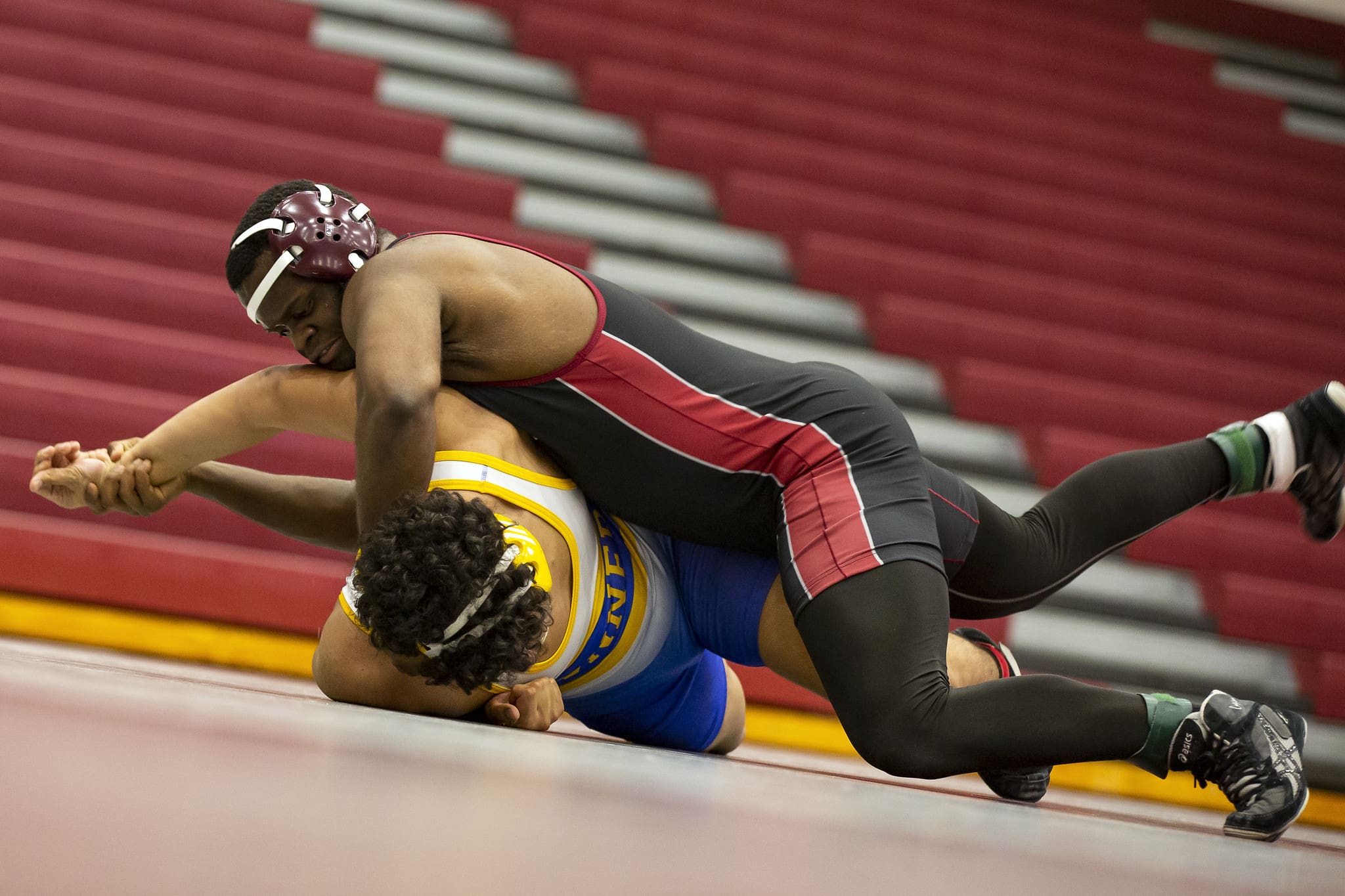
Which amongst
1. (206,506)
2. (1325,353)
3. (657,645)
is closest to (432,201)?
(206,506)

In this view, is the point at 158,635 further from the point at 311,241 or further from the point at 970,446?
the point at 970,446

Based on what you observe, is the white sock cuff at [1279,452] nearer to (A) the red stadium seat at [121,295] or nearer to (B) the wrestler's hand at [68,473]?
(B) the wrestler's hand at [68,473]

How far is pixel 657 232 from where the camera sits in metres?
3.79

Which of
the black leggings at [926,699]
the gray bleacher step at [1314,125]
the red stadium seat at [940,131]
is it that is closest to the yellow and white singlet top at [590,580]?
the black leggings at [926,699]

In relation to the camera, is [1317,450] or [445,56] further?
[445,56]

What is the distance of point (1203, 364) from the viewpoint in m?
3.70

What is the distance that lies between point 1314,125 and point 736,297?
2.96 meters

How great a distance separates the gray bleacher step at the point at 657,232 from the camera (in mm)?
3709

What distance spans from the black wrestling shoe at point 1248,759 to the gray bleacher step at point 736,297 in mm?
2319

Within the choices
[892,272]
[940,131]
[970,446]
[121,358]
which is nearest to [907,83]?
[940,131]

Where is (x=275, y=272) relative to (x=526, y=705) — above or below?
above

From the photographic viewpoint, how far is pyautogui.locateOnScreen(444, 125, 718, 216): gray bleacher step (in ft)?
12.6

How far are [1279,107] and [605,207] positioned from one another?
9.75ft

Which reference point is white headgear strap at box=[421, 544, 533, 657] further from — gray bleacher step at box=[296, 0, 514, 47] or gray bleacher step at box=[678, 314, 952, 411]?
gray bleacher step at box=[296, 0, 514, 47]
